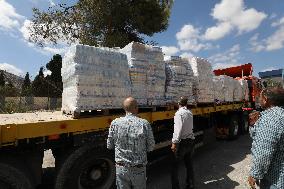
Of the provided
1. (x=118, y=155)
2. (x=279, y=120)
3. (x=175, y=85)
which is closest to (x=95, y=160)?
(x=118, y=155)

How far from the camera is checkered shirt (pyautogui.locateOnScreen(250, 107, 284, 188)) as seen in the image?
3114mm

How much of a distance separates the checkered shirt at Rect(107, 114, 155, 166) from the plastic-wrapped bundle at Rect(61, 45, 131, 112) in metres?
1.32

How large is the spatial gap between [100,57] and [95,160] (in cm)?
185

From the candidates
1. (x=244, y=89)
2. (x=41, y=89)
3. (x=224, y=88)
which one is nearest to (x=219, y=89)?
(x=224, y=88)

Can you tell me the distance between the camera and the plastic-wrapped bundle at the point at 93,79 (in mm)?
5405

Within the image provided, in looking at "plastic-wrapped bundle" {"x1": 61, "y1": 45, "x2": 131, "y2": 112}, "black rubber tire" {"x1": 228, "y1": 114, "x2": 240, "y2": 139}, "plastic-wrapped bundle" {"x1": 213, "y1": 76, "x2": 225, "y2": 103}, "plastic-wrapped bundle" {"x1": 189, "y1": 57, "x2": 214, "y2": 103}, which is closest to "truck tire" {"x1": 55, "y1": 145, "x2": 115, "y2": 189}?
"plastic-wrapped bundle" {"x1": 61, "y1": 45, "x2": 131, "y2": 112}

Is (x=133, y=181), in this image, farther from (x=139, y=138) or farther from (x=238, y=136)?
(x=238, y=136)

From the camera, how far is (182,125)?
21.1 feet

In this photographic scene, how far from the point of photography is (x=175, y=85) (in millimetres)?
7562

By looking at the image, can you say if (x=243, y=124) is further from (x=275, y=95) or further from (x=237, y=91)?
(x=275, y=95)

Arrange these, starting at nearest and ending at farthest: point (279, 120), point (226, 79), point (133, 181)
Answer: point (279, 120) < point (133, 181) < point (226, 79)

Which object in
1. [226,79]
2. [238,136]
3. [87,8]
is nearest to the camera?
[226,79]

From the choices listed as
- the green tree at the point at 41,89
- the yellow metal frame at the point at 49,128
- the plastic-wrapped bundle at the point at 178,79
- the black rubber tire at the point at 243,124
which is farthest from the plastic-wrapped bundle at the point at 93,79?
the green tree at the point at 41,89

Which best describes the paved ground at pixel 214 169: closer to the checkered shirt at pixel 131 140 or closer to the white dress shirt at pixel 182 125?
the white dress shirt at pixel 182 125
